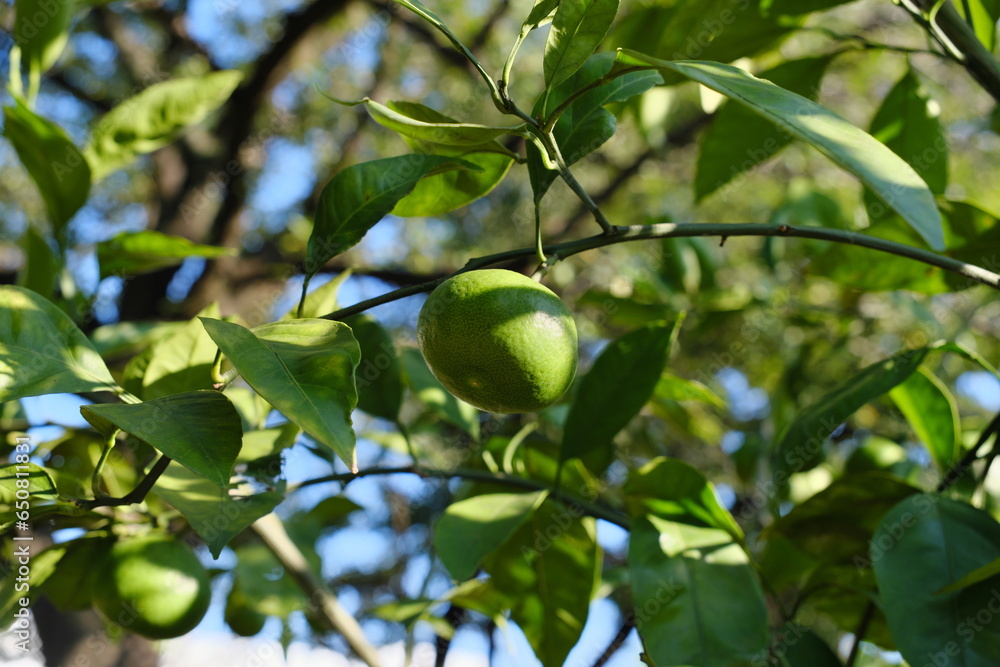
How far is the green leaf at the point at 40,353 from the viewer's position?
559 mm

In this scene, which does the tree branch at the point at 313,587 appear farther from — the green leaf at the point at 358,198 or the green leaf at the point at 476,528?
the green leaf at the point at 358,198

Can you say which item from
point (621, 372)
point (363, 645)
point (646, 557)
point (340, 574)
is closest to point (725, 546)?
point (646, 557)

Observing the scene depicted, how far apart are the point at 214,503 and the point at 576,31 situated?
1.62ft

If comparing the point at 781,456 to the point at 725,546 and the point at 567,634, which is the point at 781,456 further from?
the point at 567,634

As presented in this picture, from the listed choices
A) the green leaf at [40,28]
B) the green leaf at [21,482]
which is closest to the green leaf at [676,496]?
the green leaf at [21,482]

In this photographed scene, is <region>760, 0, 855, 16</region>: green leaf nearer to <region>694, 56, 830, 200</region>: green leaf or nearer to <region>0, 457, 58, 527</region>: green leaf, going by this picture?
<region>694, 56, 830, 200</region>: green leaf

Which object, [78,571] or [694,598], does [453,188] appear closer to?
[694,598]

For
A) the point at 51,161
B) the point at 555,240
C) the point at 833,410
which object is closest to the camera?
the point at 833,410

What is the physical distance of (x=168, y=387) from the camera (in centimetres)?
81

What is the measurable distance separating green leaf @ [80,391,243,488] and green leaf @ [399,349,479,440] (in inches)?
22.2

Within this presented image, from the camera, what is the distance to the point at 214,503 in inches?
26.6

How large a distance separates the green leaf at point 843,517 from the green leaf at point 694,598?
12cm

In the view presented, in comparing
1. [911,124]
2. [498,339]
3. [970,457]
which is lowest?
[970,457]

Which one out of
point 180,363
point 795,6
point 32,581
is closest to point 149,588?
point 32,581
